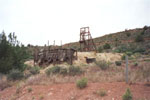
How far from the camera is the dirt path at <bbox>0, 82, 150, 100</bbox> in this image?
626cm

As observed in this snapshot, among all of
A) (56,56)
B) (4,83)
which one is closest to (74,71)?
(4,83)

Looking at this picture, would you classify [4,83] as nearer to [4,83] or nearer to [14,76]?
[4,83]

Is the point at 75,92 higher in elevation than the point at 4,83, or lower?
higher

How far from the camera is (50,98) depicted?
287 inches

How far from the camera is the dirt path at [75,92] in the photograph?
20.5 feet

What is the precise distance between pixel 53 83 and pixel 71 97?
2.53m

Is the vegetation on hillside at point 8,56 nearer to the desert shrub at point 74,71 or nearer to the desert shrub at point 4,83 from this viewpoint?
the desert shrub at point 4,83

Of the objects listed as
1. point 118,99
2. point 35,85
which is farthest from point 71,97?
point 35,85

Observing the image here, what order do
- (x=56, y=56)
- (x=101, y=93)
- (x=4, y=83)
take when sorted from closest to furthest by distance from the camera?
(x=101, y=93) → (x=4, y=83) → (x=56, y=56)

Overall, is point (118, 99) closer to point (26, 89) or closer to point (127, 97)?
point (127, 97)

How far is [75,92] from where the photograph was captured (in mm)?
7219

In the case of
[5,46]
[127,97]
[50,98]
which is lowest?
[50,98]

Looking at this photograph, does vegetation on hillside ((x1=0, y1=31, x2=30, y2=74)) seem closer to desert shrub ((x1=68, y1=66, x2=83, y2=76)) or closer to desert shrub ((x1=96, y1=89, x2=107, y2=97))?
desert shrub ((x1=68, y1=66, x2=83, y2=76))

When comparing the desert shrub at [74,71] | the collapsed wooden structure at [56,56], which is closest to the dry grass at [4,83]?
the desert shrub at [74,71]
